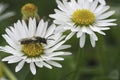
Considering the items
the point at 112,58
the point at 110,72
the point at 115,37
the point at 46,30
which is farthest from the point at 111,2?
the point at 46,30

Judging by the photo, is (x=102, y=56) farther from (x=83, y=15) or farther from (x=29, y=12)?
(x=29, y=12)

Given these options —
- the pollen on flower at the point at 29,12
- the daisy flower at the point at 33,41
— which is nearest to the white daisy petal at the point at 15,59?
the daisy flower at the point at 33,41

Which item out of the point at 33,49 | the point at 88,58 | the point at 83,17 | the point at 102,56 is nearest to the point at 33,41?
the point at 33,49

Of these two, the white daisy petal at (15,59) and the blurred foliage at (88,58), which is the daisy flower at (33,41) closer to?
the white daisy petal at (15,59)

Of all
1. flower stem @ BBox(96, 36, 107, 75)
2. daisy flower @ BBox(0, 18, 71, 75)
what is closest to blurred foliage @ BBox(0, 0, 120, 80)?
flower stem @ BBox(96, 36, 107, 75)

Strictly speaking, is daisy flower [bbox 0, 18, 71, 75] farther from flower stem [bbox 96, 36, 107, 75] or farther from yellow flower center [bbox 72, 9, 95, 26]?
flower stem [bbox 96, 36, 107, 75]

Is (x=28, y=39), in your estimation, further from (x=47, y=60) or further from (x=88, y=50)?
(x=88, y=50)
